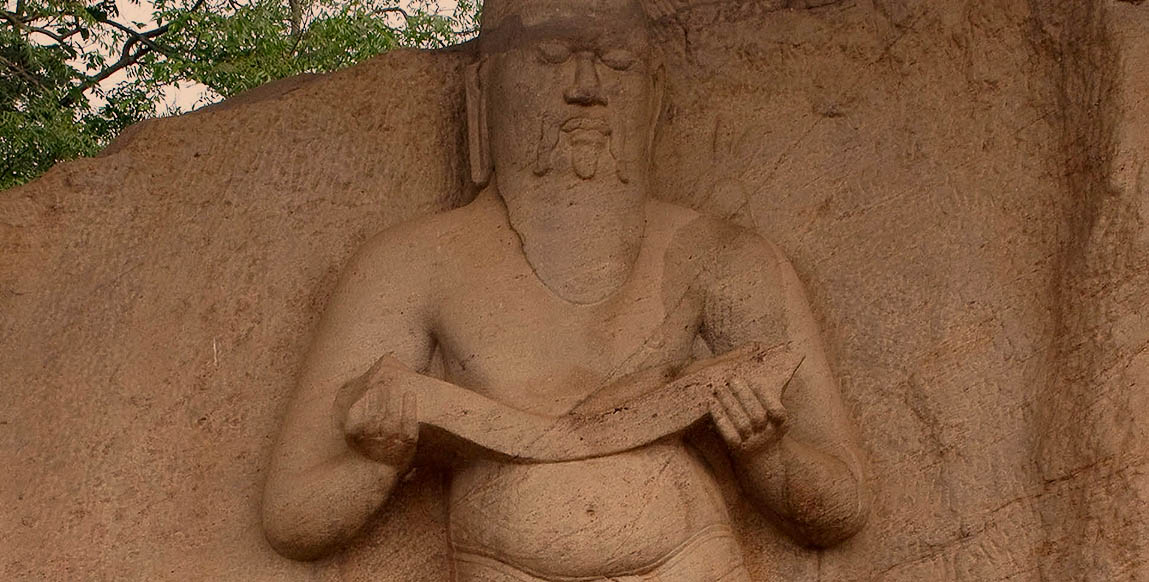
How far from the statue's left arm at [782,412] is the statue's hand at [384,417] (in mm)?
783

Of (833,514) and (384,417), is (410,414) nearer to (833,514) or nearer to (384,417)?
(384,417)

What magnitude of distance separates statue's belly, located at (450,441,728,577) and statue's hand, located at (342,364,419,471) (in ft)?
0.77

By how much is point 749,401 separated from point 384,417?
922mm

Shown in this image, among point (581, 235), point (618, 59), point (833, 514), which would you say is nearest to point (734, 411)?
point (833, 514)

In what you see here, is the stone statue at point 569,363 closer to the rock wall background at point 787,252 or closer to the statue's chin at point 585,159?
the statue's chin at point 585,159

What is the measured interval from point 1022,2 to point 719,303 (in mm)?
1332

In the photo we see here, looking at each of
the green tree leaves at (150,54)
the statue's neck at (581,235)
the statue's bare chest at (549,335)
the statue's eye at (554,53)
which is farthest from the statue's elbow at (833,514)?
the green tree leaves at (150,54)

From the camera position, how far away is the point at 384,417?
5125 millimetres

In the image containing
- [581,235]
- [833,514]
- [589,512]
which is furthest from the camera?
[581,235]

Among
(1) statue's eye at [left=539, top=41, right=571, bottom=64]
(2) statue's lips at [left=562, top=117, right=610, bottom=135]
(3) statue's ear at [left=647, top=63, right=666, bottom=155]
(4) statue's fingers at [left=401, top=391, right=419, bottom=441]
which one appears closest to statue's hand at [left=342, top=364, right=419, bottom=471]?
(4) statue's fingers at [left=401, top=391, right=419, bottom=441]

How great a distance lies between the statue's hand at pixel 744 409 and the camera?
5113mm

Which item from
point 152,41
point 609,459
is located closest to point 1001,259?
point 609,459

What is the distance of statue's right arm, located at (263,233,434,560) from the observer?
5.28 meters

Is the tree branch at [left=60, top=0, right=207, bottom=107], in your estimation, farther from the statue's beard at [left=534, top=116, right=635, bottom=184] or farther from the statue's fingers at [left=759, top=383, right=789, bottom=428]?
the statue's fingers at [left=759, top=383, right=789, bottom=428]
